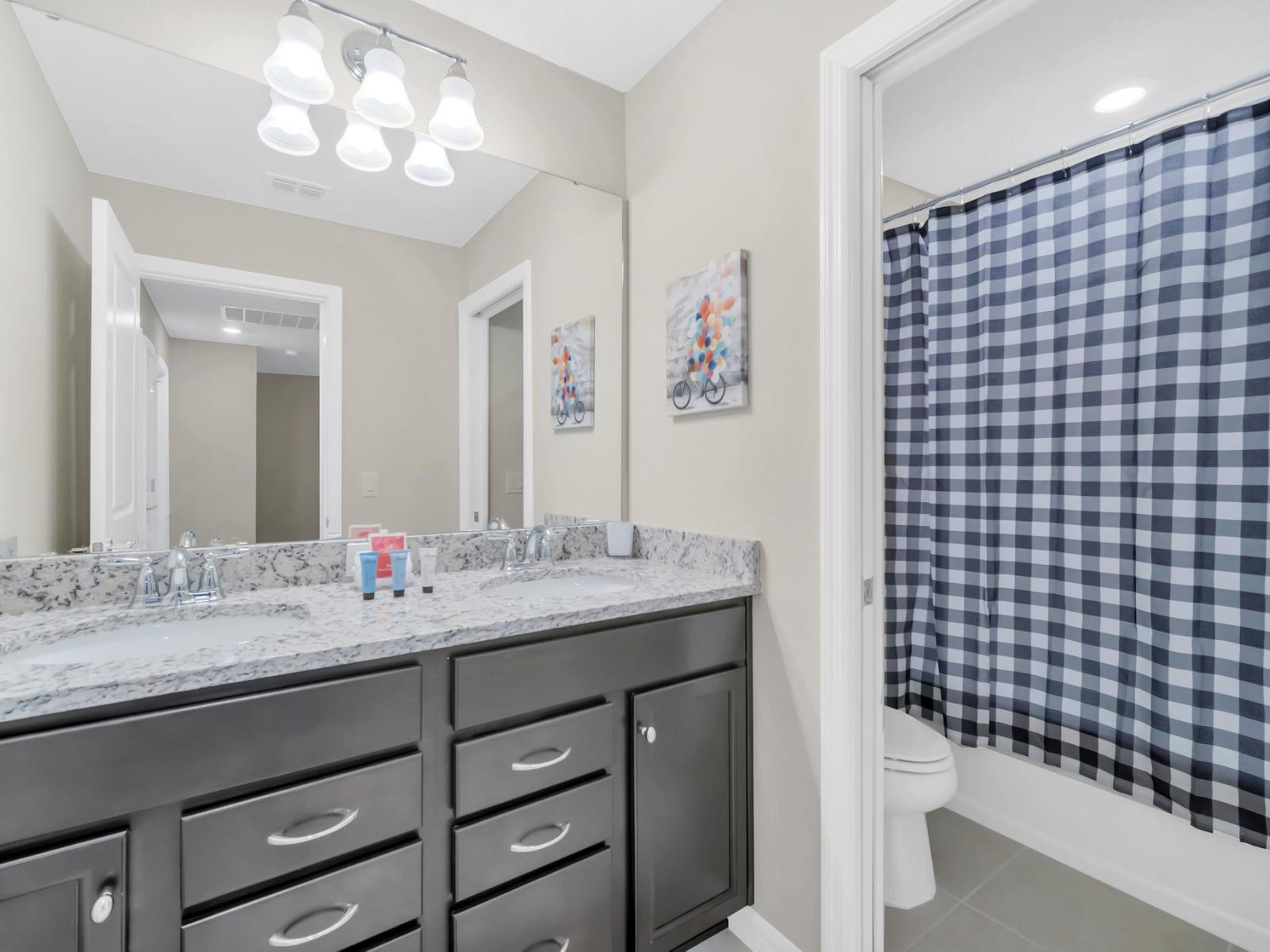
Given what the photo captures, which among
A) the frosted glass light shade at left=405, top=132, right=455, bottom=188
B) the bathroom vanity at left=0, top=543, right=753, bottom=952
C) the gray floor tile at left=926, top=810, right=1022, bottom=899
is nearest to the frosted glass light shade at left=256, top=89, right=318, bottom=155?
the frosted glass light shade at left=405, top=132, right=455, bottom=188

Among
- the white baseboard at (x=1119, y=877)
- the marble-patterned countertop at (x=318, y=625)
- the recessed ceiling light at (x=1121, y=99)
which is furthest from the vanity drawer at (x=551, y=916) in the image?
the recessed ceiling light at (x=1121, y=99)

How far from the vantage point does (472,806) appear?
1.10 m

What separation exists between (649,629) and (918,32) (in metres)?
1.30

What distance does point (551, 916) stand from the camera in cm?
119

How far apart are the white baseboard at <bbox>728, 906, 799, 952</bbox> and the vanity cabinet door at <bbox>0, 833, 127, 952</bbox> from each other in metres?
1.28

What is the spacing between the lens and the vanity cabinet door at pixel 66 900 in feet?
2.50

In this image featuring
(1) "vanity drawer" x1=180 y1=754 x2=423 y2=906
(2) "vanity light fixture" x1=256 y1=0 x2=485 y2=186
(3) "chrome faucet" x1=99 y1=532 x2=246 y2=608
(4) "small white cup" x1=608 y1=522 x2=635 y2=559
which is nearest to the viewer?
(1) "vanity drawer" x1=180 y1=754 x2=423 y2=906

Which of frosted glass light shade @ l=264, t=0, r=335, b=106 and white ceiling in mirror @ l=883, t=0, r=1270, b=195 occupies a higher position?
white ceiling in mirror @ l=883, t=0, r=1270, b=195

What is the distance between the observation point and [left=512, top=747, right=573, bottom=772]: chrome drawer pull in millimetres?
1146

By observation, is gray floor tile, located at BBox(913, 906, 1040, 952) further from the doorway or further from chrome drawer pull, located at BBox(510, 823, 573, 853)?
the doorway

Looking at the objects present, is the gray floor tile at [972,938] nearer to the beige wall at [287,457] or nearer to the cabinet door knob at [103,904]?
the cabinet door knob at [103,904]

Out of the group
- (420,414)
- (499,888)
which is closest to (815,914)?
(499,888)

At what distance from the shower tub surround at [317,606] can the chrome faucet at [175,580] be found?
0.03m

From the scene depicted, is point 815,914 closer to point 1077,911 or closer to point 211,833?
point 1077,911
